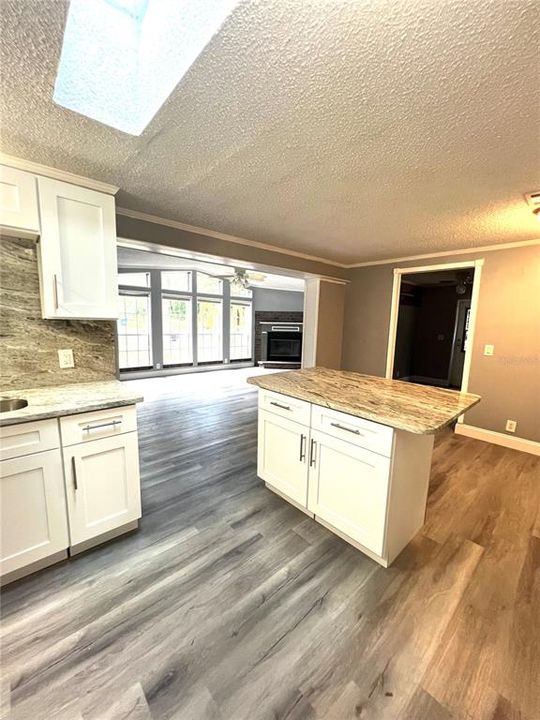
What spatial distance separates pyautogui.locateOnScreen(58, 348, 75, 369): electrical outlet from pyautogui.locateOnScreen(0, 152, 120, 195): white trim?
114 cm

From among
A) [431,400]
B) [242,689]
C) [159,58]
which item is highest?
[159,58]

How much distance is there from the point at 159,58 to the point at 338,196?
1.39 m

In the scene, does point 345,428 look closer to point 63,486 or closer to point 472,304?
point 63,486

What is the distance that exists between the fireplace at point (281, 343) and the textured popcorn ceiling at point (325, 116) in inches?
250

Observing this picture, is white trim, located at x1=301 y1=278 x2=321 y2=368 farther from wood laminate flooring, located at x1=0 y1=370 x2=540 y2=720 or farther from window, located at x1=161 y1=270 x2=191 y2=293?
window, located at x1=161 y1=270 x2=191 y2=293

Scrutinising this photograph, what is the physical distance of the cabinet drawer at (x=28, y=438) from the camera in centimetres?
144

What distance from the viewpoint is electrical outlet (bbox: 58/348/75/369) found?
6.90 ft

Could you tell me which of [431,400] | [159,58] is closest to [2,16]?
[159,58]

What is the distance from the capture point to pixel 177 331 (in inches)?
291

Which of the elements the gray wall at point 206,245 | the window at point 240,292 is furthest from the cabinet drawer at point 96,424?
the window at point 240,292

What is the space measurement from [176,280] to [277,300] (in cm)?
312

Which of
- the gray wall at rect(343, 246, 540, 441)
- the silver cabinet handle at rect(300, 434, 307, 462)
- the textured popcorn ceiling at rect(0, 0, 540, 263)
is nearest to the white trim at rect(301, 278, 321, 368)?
→ the gray wall at rect(343, 246, 540, 441)

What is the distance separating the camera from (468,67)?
3.44 feet

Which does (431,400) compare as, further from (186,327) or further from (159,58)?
(186,327)
